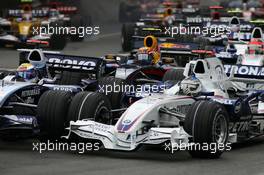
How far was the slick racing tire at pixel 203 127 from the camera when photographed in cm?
1366

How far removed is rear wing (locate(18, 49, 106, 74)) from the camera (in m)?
17.3

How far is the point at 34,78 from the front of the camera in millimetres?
16906

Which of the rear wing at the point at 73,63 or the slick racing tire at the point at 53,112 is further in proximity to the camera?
the rear wing at the point at 73,63

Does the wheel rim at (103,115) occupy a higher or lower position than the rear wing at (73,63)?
lower

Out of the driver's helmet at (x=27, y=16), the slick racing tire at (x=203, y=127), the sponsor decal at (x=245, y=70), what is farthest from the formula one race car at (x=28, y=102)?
the driver's helmet at (x=27, y=16)

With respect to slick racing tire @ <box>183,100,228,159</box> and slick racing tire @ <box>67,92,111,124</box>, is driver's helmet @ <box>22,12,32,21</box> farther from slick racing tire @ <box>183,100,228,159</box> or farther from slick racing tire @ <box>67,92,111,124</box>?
slick racing tire @ <box>183,100,228,159</box>

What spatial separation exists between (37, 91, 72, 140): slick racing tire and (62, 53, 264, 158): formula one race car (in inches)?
7.2

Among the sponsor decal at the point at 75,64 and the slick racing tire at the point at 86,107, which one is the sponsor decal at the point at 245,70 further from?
the slick racing tire at the point at 86,107

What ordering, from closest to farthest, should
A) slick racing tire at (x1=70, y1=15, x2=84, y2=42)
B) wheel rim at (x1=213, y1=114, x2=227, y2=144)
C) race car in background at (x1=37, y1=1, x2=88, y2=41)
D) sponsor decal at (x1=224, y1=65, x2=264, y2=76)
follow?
wheel rim at (x1=213, y1=114, x2=227, y2=144), sponsor decal at (x1=224, y1=65, x2=264, y2=76), race car in background at (x1=37, y1=1, x2=88, y2=41), slick racing tire at (x1=70, y1=15, x2=84, y2=42)

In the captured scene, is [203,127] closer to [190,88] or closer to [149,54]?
[190,88]

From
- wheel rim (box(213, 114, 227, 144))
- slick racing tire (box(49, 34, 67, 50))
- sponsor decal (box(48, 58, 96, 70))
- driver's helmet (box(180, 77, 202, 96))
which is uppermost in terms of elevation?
sponsor decal (box(48, 58, 96, 70))

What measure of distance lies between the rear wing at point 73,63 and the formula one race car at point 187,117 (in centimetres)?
210

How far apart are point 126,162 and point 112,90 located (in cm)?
312

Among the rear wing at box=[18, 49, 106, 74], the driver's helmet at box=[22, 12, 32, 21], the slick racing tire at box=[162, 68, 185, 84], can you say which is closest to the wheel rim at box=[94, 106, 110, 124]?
the rear wing at box=[18, 49, 106, 74]
